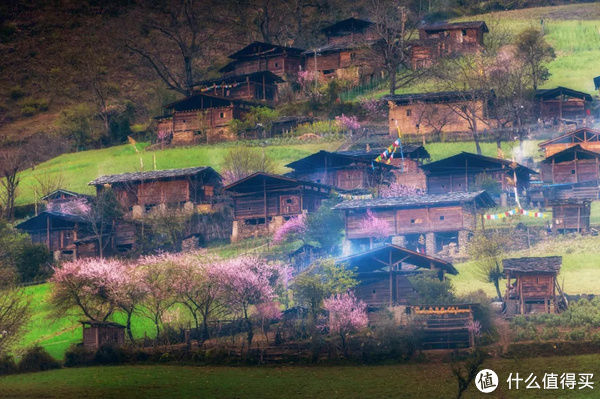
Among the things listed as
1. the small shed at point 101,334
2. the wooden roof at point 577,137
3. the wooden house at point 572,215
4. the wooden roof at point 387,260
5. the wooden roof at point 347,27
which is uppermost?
the wooden roof at point 347,27

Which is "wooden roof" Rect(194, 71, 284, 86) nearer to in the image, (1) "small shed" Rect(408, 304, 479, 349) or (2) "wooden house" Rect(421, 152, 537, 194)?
(2) "wooden house" Rect(421, 152, 537, 194)

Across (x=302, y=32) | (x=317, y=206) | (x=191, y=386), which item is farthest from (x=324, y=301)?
(x=302, y=32)

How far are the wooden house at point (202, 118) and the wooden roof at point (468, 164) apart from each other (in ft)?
88.3

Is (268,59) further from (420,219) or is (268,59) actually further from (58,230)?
(420,219)

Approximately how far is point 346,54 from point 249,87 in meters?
11.5

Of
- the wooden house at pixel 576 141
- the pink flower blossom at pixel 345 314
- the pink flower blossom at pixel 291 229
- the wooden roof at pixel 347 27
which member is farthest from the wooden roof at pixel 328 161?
the wooden roof at pixel 347 27

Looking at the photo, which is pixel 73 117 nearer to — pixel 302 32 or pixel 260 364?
pixel 302 32

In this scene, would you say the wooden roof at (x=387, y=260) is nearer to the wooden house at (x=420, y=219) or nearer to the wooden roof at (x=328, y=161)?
the wooden house at (x=420, y=219)

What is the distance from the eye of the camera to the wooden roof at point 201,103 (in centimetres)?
9238

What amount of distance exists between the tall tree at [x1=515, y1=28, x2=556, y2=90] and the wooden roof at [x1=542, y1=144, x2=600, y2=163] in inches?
720

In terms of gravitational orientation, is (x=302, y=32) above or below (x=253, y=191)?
above

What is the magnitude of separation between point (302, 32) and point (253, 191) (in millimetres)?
52234

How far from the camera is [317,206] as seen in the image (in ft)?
229

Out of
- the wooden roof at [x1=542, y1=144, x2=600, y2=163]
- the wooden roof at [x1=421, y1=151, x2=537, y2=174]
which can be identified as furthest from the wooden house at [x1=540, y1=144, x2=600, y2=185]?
the wooden roof at [x1=421, y1=151, x2=537, y2=174]
